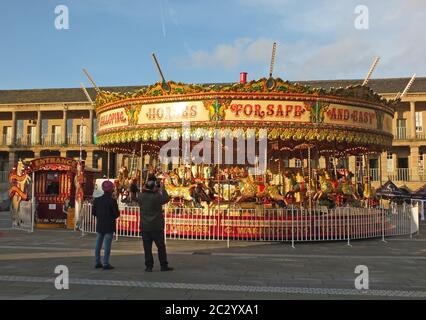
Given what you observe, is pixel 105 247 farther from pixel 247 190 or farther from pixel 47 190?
pixel 47 190

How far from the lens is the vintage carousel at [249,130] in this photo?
44.0 feet

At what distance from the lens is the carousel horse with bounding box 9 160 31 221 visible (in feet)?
60.5

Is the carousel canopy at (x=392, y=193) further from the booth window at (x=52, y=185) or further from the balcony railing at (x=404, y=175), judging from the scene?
the booth window at (x=52, y=185)

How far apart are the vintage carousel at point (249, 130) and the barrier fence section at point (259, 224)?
0.70ft

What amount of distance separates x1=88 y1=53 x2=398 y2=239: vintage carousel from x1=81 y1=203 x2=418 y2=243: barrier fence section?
0.70ft

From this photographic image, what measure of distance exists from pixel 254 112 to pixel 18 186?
10.9 metres

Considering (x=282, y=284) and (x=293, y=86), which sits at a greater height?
(x=293, y=86)

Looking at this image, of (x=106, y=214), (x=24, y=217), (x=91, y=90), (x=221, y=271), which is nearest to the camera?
(x=221, y=271)

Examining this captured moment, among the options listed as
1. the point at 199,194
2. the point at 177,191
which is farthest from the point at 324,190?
the point at 177,191

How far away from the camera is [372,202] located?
56.7 ft

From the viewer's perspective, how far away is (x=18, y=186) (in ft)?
61.8
